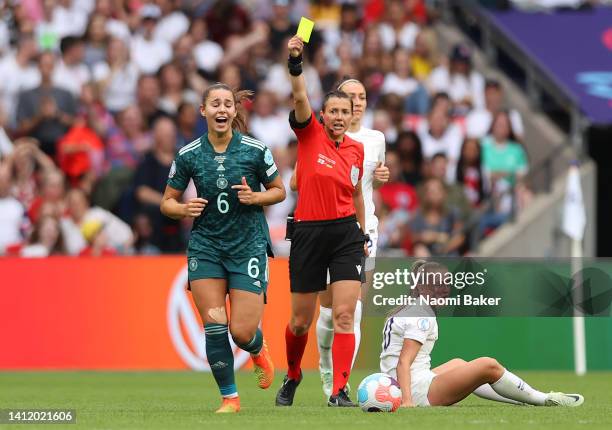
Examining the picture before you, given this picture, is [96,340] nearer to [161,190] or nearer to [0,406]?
[161,190]

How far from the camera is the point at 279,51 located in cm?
2444

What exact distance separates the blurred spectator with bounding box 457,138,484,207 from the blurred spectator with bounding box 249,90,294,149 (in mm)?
2394

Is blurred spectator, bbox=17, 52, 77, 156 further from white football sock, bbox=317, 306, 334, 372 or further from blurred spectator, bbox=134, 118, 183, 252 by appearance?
white football sock, bbox=317, 306, 334, 372

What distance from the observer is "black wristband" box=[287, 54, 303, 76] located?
1229cm

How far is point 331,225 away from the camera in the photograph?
12.9 meters

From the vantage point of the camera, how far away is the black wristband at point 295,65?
12.3 m

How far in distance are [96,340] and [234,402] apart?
7.48 meters

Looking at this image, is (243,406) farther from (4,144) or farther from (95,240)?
(4,144)

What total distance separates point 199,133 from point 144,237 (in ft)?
6.54

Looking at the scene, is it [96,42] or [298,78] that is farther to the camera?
[96,42]

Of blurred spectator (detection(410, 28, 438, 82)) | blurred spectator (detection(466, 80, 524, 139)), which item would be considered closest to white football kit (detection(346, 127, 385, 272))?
blurred spectator (detection(466, 80, 524, 139))

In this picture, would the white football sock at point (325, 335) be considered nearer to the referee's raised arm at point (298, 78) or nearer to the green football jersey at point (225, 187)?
the green football jersey at point (225, 187)

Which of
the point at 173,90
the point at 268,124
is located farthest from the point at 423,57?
the point at 173,90

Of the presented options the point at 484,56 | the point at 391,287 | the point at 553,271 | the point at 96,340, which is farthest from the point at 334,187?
the point at 484,56
